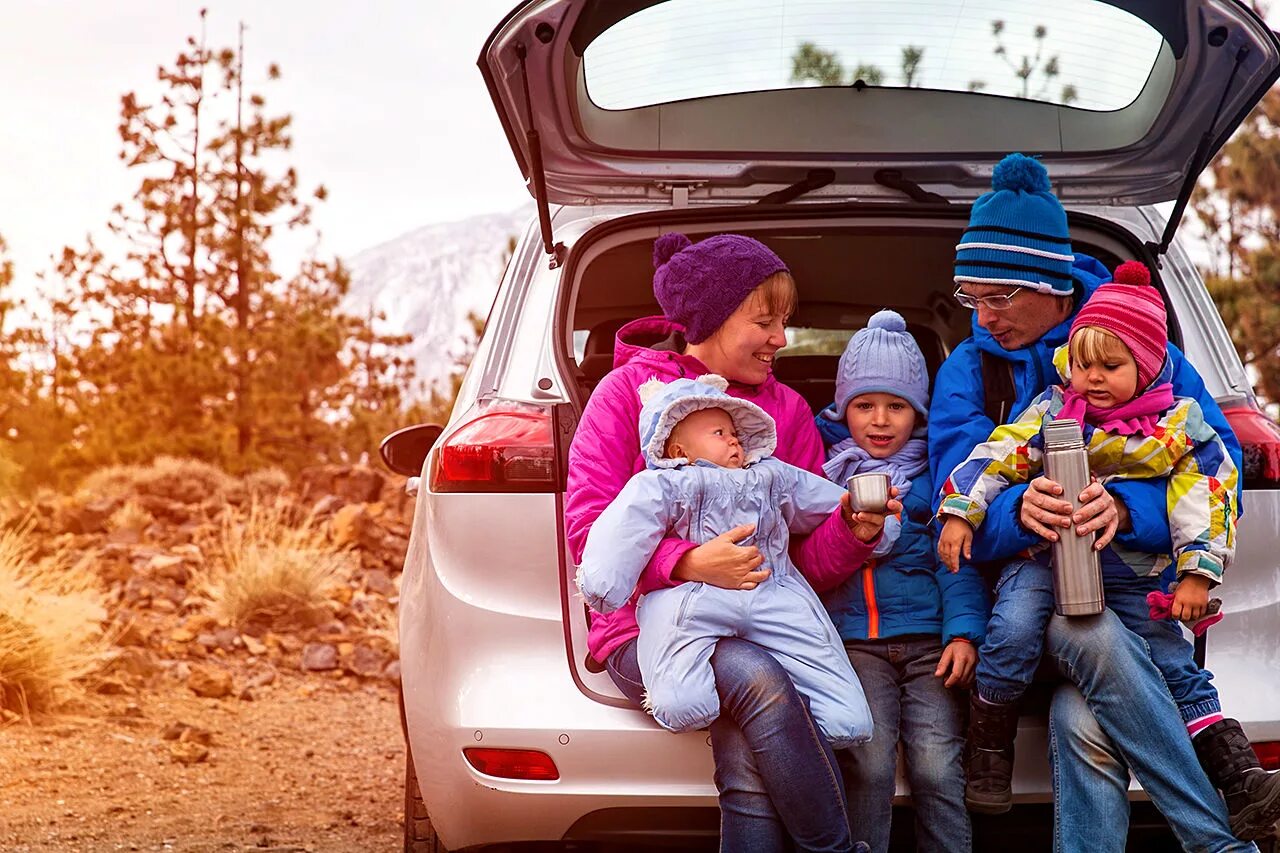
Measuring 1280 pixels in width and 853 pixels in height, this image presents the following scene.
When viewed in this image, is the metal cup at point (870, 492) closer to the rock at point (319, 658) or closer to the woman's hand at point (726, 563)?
the woman's hand at point (726, 563)

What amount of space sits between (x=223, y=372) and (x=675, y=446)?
15427 millimetres

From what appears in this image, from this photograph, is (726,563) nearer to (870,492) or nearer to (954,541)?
(870,492)

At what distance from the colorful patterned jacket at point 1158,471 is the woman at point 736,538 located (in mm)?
210

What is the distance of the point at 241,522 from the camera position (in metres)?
12.3

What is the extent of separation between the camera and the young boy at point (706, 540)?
8.07 ft

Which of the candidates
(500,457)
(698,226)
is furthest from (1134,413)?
(500,457)

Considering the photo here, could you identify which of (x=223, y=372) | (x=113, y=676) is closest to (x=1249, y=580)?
(x=113, y=676)

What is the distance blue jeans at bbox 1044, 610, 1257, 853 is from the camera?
8.13 ft

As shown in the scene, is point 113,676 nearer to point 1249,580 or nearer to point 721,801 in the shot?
point 721,801

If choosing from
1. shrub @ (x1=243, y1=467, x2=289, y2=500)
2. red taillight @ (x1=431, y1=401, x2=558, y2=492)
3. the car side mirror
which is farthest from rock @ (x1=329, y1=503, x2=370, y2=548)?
red taillight @ (x1=431, y1=401, x2=558, y2=492)

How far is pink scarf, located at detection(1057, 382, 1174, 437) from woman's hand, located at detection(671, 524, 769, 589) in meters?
0.67

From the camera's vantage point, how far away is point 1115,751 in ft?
8.36

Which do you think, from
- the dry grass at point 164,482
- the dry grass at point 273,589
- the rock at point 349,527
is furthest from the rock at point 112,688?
the dry grass at point 164,482

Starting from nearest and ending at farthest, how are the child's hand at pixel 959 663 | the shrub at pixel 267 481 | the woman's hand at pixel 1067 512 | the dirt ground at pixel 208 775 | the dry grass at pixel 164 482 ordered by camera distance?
1. the woman's hand at pixel 1067 512
2. the child's hand at pixel 959 663
3. the dirt ground at pixel 208 775
4. the dry grass at pixel 164 482
5. the shrub at pixel 267 481
